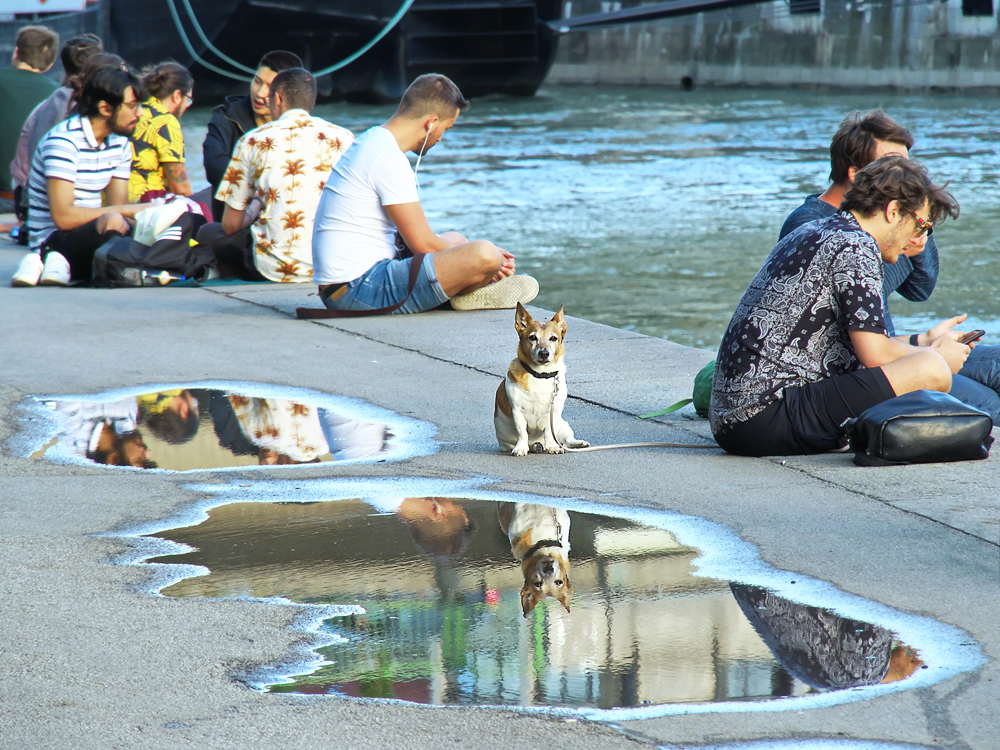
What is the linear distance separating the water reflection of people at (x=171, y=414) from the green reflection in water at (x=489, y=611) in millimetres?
1080

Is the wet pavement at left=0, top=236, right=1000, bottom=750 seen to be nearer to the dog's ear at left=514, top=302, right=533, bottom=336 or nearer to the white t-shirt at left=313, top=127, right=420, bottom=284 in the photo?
the white t-shirt at left=313, top=127, right=420, bottom=284

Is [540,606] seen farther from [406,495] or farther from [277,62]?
[277,62]

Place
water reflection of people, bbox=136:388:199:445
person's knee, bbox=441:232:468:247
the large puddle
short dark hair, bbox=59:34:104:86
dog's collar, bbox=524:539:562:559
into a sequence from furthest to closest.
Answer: short dark hair, bbox=59:34:104:86, person's knee, bbox=441:232:468:247, water reflection of people, bbox=136:388:199:445, dog's collar, bbox=524:539:562:559, the large puddle

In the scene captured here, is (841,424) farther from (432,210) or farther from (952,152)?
(952,152)

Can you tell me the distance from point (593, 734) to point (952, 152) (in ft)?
66.9

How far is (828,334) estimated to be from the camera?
4.66m

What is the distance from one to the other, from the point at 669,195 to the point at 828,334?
1265 centimetres

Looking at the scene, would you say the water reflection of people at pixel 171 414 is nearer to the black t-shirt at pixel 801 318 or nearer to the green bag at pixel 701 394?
the green bag at pixel 701 394

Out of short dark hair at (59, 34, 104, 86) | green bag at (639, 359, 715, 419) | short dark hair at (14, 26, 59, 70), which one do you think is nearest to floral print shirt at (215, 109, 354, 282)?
short dark hair at (59, 34, 104, 86)

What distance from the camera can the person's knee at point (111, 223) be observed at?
28.4 ft

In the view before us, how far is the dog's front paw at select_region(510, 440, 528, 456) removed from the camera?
4.78m

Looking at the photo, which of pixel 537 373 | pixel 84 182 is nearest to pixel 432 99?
pixel 537 373

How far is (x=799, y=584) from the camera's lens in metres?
3.49

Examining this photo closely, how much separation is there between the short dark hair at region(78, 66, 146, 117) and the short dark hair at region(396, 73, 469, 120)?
2.26 meters
